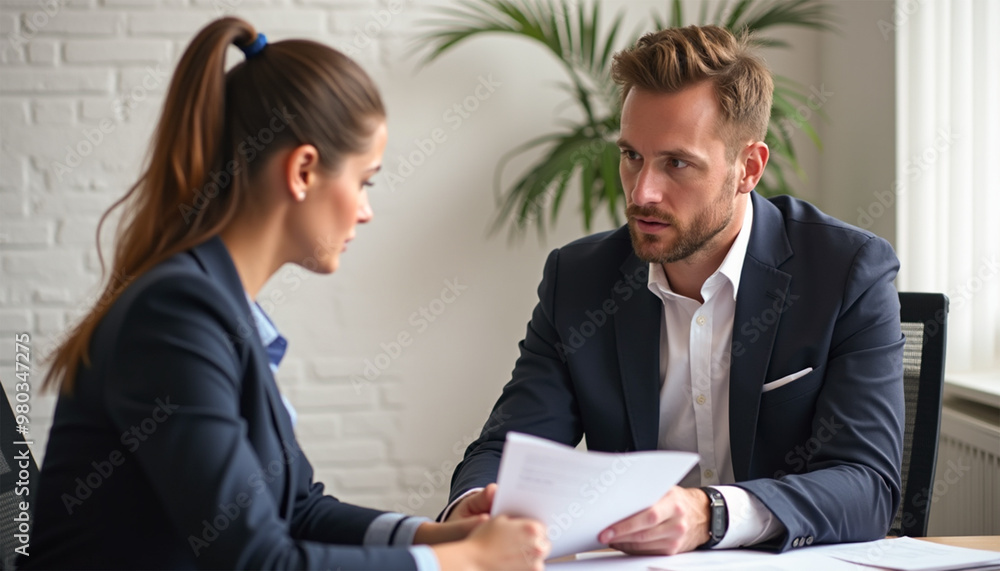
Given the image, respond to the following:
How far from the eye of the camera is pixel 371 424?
2.84 m

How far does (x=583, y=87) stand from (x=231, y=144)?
181cm

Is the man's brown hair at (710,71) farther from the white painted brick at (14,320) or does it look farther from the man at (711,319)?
the white painted brick at (14,320)

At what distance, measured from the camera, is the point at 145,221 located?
101 centimetres

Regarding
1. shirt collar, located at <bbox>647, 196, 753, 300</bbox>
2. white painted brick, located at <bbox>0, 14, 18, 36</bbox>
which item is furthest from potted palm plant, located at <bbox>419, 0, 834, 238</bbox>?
white painted brick, located at <bbox>0, 14, 18, 36</bbox>

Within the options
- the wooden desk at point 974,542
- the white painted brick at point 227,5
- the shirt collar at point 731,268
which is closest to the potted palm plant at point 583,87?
the white painted brick at point 227,5

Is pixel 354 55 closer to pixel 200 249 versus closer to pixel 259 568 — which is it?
pixel 200 249

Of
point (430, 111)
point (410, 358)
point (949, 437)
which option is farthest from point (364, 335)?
point (949, 437)

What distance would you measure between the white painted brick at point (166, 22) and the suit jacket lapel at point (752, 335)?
6.14 feet

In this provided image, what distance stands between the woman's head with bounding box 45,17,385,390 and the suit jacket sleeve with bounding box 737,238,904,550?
0.77 metres

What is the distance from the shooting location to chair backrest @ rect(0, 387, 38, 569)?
1.18 meters

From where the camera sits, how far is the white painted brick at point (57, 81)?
267 cm

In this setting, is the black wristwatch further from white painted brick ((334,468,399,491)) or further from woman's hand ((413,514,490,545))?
white painted brick ((334,468,399,491))

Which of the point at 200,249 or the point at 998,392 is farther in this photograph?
the point at 998,392

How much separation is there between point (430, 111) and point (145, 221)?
1.85 metres
